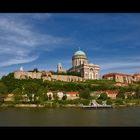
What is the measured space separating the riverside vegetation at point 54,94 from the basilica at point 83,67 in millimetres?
2448

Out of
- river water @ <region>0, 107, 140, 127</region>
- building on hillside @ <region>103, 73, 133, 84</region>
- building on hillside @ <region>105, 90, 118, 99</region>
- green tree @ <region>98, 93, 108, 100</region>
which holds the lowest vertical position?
river water @ <region>0, 107, 140, 127</region>

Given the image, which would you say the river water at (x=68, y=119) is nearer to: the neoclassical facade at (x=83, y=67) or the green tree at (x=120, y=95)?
the green tree at (x=120, y=95)

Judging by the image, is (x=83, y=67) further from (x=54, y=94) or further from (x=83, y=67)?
(x=54, y=94)

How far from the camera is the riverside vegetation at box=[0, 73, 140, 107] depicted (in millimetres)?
23344

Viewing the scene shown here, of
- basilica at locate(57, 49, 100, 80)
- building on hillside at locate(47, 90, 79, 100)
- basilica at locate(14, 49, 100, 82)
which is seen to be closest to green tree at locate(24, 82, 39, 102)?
building on hillside at locate(47, 90, 79, 100)

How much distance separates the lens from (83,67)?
3547cm

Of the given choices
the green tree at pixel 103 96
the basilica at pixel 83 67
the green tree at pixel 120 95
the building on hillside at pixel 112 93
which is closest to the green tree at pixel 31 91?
the green tree at pixel 103 96

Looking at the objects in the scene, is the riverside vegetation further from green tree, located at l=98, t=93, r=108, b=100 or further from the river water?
the river water

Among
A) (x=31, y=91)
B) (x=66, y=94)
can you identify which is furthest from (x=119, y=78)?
(x=31, y=91)
